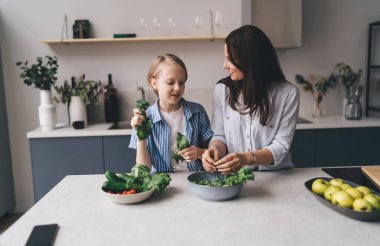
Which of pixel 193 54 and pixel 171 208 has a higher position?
pixel 193 54

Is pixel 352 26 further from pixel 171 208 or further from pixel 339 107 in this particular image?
pixel 171 208

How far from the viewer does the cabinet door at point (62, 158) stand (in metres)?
2.62

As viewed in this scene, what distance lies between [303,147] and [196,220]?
190cm

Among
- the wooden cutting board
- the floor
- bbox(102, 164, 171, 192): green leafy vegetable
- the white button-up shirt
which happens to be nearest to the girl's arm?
bbox(102, 164, 171, 192): green leafy vegetable

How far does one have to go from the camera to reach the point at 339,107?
3.29 m

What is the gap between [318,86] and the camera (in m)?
Result: 3.15

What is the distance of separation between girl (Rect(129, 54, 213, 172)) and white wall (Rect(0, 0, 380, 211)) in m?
1.45

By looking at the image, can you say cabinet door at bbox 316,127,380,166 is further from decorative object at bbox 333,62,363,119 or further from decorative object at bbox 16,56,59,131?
decorative object at bbox 16,56,59,131

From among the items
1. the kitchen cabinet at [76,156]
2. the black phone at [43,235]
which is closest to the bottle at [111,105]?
the kitchen cabinet at [76,156]

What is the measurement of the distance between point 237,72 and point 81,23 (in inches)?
74.2

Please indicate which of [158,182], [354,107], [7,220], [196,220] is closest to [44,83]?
[7,220]

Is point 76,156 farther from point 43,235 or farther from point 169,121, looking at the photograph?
point 43,235

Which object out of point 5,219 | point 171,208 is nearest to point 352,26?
point 171,208

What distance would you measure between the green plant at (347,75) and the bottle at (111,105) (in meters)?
2.08
